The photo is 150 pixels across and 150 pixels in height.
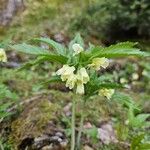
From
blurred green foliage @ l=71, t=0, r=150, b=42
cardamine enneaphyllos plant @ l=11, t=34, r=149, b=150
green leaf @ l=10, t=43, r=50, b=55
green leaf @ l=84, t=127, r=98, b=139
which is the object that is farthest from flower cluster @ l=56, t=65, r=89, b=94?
blurred green foliage @ l=71, t=0, r=150, b=42

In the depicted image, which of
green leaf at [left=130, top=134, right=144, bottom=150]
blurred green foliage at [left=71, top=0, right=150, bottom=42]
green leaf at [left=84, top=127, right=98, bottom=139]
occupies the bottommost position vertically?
green leaf at [left=130, top=134, right=144, bottom=150]

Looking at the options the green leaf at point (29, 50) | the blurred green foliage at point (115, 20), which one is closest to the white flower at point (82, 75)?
the green leaf at point (29, 50)

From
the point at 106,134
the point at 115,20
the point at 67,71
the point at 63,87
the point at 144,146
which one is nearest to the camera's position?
the point at 67,71

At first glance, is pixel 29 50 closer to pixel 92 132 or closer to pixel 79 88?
pixel 79 88

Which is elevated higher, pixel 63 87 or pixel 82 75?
pixel 63 87

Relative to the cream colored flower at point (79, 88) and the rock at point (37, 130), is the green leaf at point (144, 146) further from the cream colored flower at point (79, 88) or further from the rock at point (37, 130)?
the cream colored flower at point (79, 88)

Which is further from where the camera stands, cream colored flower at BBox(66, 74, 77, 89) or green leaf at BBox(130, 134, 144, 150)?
green leaf at BBox(130, 134, 144, 150)

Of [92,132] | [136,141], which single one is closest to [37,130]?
[92,132]

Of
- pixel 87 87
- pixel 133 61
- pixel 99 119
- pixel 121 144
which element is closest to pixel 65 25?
pixel 133 61

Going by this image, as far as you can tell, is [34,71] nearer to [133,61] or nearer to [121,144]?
[133,61]

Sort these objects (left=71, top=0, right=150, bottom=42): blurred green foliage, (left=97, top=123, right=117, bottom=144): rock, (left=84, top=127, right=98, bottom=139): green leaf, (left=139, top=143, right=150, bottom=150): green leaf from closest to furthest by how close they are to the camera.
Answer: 1. (left=139, top=143, right=150, bottom=150): green leaf
2. (left=84, top=127, right=98, bottom=139): green leaf
3. (left=97, top=123, right=117, bottom=144): rock
4. (left=71, top=0, right=150, bottom=42): blurred green foliage

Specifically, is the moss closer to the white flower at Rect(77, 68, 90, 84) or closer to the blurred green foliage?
the white flower at Rect(77, 68, 90, 84)
